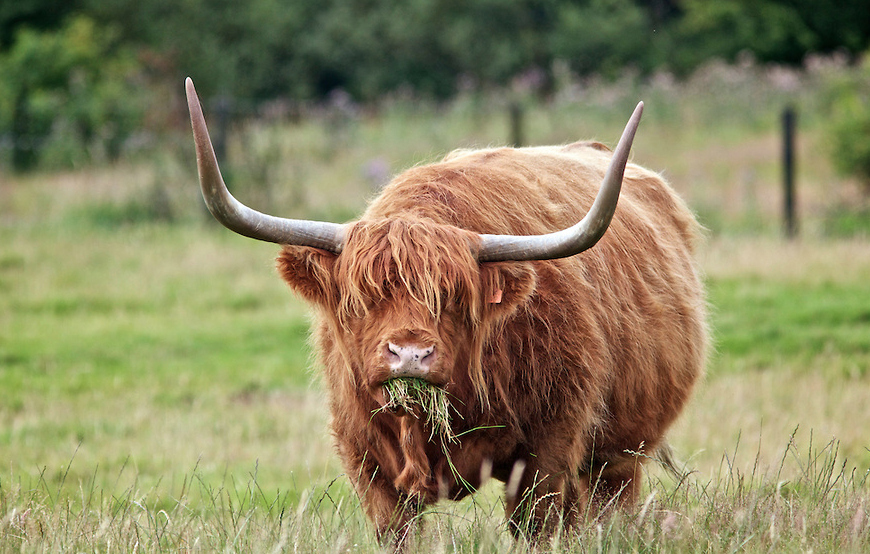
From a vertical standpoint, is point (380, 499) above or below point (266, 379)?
above

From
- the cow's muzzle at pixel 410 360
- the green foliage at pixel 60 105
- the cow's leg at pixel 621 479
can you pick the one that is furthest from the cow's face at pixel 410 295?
the green foliage at pixel 60 105

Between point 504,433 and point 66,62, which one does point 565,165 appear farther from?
point 66,62

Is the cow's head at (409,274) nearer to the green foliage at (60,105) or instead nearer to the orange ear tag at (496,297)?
the orange ear tag at (496,297)

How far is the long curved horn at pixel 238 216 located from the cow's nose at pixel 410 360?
0.53 meters

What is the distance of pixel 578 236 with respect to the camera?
304 centimetres

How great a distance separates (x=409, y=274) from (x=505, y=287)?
0.34 meters

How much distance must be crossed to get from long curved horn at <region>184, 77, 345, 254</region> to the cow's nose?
1.75 feet

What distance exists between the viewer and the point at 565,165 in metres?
4.29

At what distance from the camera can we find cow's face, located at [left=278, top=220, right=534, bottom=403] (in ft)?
9.53

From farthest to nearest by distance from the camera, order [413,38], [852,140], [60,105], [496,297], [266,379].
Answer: [413,38], [60,105], [852,140], [266,379], [496,297]

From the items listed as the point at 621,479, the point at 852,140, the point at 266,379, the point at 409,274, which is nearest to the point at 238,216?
the point at 409,274

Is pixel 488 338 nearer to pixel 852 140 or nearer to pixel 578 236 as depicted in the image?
pixel 578 236

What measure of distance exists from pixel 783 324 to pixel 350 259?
5834 mm

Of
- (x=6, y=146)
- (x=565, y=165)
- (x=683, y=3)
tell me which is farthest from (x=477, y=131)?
(x=683, y=3)
